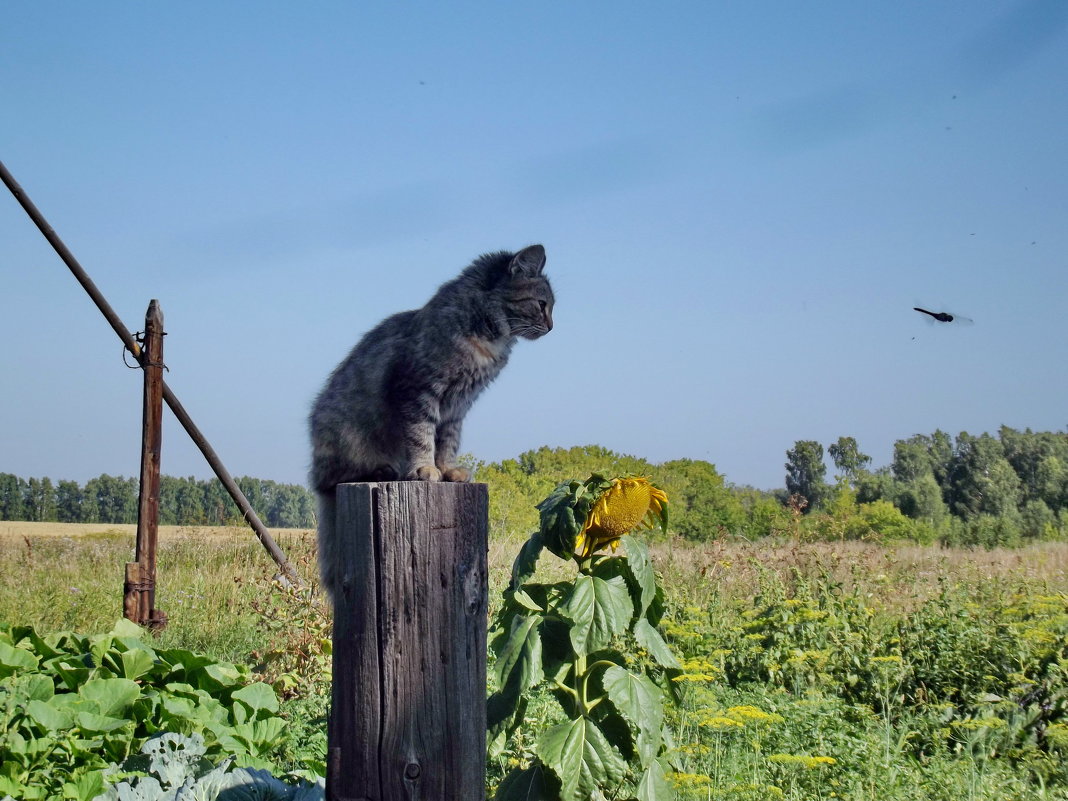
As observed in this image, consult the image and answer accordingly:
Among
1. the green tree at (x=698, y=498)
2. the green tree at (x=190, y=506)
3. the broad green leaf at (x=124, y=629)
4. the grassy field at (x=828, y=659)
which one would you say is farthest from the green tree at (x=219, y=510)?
the green tree at (x=698, y=498)

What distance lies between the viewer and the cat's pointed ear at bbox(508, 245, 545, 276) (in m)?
4.70

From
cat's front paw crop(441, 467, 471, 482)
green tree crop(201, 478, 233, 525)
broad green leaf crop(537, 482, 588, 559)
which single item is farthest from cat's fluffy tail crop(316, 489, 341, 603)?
green tree crop(201, 478, 233, 525)

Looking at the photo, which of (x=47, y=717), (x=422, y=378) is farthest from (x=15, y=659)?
(x=422, y=378)

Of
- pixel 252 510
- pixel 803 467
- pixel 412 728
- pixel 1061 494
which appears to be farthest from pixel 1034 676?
pixel 803 467

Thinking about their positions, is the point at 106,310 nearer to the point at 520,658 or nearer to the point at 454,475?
the point at 454,475

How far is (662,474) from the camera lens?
19516mm

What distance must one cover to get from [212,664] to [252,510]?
3.66m

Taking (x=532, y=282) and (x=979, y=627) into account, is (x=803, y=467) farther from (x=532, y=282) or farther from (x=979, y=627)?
(x=532, y=282)

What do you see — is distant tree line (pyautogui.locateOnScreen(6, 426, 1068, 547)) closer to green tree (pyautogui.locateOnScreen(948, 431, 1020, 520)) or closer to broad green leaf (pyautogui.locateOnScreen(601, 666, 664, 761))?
green tree (pyautogui.locateOnScreen(948, 431, 1020, 520))

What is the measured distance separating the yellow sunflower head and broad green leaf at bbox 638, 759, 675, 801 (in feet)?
2.57

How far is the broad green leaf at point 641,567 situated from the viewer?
313 centimetres

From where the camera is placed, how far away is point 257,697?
4090 mm

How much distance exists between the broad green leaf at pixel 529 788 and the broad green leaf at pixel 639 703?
14.0 inches

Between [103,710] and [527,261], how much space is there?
2.96 meters
